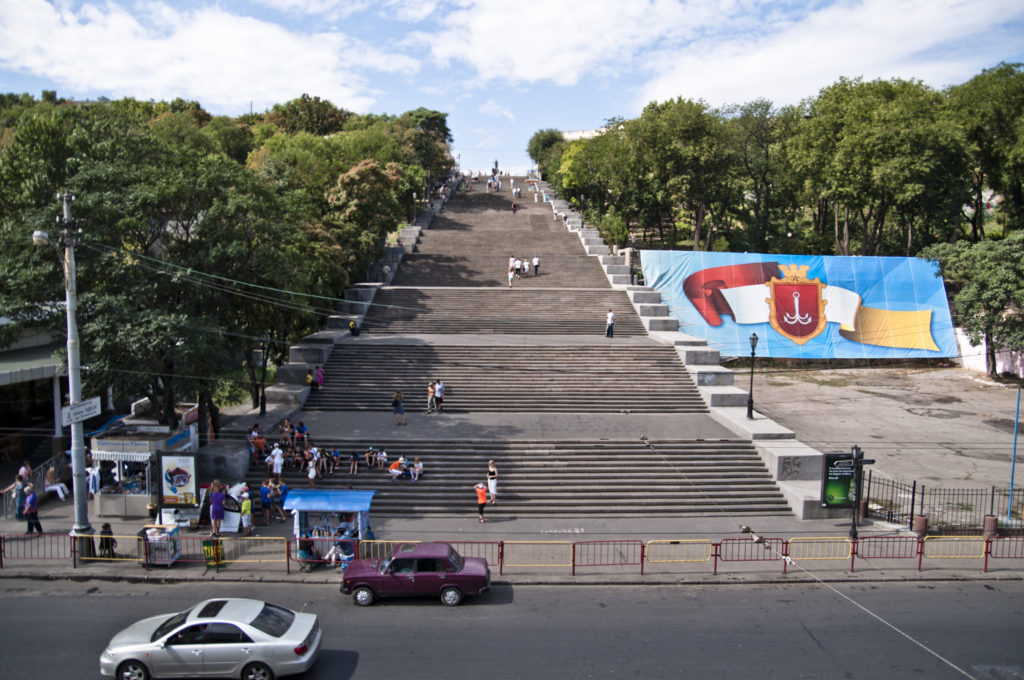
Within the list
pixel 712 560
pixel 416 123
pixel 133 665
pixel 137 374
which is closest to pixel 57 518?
pixel 137 374

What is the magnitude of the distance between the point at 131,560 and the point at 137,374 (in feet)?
17.1

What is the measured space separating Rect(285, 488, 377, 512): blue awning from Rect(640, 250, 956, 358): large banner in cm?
2528

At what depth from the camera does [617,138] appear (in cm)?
5438

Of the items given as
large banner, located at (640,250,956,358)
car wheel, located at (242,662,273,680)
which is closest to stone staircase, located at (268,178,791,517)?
large banner, located at (640,250,956,358)

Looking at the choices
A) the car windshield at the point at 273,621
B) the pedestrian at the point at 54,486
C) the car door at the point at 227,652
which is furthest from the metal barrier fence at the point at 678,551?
the pedestrian at the point at 54,486

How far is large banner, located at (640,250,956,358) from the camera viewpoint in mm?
37531

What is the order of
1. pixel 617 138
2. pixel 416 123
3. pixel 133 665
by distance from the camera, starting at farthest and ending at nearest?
1. pixel 416 123
2. pixel 617 138
3. pixel 133 665

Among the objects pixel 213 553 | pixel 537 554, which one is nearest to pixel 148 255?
pixel 213 553

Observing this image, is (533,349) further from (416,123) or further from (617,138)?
(416,123)

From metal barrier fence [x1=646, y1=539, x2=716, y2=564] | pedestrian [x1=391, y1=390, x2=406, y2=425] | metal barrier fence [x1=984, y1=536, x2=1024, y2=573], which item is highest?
pedestrian [x1=391, y1=390, x2=406, y2=425]

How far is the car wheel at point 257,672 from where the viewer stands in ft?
33.8

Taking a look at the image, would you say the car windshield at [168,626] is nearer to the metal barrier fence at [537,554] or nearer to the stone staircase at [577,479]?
the metal barrier fence at [537,554]

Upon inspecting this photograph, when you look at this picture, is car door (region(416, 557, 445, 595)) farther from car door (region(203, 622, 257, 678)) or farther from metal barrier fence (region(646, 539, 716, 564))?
metal barrier fence (region(646, 539, 716, 564))

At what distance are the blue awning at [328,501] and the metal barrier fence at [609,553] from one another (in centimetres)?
489
